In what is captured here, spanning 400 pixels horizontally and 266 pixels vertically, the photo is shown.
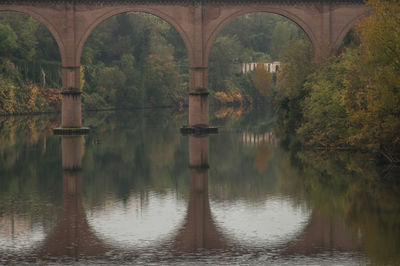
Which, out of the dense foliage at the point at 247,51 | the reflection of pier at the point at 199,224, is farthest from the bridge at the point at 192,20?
the dense foliage at the point at 247,51

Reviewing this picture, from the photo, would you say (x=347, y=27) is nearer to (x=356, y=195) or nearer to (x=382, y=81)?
(x=382, y=81)

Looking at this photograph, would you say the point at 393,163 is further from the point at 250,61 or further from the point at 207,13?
the point at 250,61

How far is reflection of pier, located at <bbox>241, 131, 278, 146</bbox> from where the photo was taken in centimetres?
4803

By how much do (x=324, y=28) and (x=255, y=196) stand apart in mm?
28813

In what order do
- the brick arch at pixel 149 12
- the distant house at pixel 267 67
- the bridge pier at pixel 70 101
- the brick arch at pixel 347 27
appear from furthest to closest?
the distant house at pixel 267 67 → the brick arch at pixel 347 27 → the bridge pier at pixel 70 101 → the brick arch at pixel 149 12

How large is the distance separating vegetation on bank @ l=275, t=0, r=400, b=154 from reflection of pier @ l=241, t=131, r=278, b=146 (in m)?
2.78

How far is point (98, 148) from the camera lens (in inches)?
1748

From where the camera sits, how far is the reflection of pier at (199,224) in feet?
63.1

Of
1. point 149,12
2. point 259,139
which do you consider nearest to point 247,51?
point 149,12

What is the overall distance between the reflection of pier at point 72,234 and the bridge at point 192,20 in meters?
23.6

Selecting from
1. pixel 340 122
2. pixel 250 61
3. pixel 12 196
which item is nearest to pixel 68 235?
pixel 12 196

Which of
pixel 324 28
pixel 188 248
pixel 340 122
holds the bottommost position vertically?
pixel 188 248

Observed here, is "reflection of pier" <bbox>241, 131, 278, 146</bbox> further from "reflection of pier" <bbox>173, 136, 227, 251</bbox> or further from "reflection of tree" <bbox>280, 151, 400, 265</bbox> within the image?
Result: "reflection of pier" <bbox>173, 136, 227, 251</bbox>

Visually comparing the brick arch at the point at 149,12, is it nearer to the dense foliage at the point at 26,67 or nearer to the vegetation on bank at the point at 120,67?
the dense foliage at the point at 26,67
